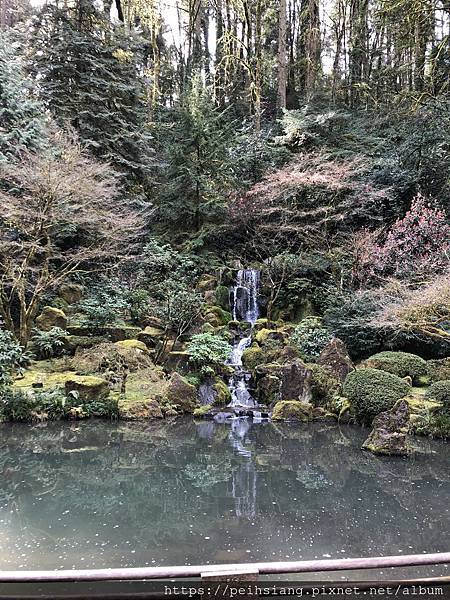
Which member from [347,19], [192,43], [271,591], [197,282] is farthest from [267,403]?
[347,19]

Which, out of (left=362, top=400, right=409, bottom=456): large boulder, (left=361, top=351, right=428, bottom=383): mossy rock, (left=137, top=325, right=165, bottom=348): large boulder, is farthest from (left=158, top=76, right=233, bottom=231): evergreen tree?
(left=362, top=400, right=409, bottom=456): large boulder

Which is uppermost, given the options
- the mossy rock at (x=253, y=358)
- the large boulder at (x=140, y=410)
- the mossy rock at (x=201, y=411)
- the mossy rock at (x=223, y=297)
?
the mossy rock at (x=223, y=297)

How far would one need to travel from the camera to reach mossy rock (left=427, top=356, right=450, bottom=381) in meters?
9.52

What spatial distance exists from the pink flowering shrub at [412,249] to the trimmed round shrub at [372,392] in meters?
2.81

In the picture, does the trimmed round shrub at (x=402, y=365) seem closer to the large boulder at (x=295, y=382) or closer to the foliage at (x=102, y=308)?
the large boulder at (x=295, y=382)

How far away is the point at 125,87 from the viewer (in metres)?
15.2

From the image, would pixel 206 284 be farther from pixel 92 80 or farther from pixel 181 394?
pixel 92 80

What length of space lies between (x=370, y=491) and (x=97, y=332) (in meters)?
8.40

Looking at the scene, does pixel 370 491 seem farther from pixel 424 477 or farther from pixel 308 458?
pixel 308 458

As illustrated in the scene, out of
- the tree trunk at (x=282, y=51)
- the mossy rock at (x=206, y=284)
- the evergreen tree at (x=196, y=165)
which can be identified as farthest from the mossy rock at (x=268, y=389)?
the tree trunk at (x=282, y=51)

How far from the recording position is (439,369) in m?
9.70

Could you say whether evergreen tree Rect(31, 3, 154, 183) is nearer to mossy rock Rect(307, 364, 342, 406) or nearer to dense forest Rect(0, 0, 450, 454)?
dense forest Rect(0, 0, 450, 454)

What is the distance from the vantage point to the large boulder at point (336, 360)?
9805 mm

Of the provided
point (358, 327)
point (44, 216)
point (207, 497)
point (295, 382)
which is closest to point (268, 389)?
point (295, 382)
